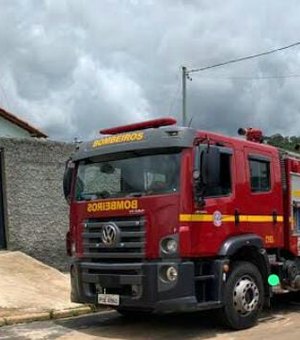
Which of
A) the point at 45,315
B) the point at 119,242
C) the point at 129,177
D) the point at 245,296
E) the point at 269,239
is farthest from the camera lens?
the point at 45,315

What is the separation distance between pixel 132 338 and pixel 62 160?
729cm

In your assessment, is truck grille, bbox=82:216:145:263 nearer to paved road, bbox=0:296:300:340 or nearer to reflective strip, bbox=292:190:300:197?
paved road, bbox=0:296:300:340

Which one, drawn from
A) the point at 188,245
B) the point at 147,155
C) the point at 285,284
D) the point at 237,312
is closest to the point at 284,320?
the point at 285,284

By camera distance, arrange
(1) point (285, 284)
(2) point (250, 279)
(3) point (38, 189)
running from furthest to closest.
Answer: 1. (3) point (38, 189)
2. (1) point (285, 284)
3. (2) point (250, 279)

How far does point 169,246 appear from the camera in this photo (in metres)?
9.60

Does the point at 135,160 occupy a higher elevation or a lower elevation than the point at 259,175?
higher

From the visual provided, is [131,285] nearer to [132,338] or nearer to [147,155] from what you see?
[132,338]

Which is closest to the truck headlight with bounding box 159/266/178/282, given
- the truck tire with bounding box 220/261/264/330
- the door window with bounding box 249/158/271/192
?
the truck tire with bounding box 220/261/264/330

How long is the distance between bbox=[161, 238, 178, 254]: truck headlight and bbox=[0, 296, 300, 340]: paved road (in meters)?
1.32

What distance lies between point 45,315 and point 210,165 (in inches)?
167

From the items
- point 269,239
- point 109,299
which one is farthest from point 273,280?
point 109,299

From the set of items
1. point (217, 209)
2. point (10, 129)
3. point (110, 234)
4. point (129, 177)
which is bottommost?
point (110, 234)

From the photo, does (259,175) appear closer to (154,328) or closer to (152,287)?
(152,287)

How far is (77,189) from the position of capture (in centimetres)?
1098
